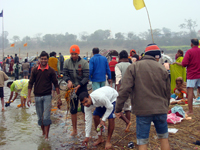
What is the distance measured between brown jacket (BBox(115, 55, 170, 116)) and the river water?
2.06 metres

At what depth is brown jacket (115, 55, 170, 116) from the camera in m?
3.00

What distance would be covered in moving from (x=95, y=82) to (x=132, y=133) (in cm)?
183

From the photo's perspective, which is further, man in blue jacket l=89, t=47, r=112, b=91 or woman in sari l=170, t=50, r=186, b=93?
woman in sari l=170, t=50, r=186, b=93

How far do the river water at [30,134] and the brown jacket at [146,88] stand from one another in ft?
6.76

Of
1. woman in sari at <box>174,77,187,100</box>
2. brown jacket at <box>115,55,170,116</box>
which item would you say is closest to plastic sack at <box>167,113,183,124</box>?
woman in sari at <box>174,77,187,100</box>

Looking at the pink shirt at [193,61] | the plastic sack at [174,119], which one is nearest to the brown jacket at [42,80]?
the plastic sack at [174,119]

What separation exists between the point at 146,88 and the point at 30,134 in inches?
152

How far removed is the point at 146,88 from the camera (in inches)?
119

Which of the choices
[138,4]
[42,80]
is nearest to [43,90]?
[42,80]

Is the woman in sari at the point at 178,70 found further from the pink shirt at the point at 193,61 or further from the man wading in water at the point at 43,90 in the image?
the man wading in water at the point at 43,90

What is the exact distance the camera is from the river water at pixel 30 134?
4.77 m

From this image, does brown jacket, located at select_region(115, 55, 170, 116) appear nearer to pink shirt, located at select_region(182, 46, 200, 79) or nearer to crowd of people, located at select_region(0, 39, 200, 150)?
crowd of people, located at select_region(0, 39, 200, 150)

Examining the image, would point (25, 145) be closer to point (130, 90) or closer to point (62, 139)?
point (62, 139)

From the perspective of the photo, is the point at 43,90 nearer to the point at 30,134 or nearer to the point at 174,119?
the point at 30,134
